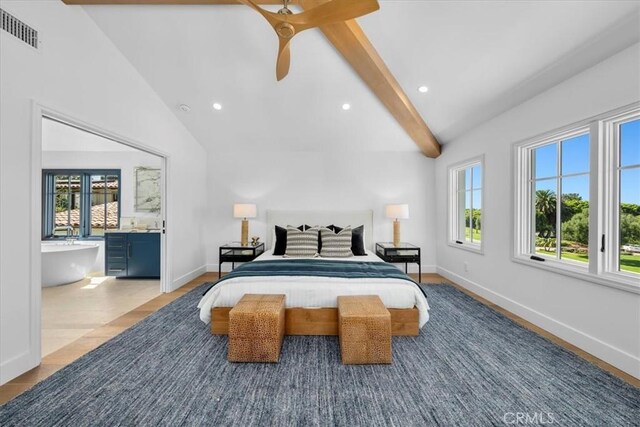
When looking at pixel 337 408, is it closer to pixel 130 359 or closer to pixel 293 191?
pixel 130 359

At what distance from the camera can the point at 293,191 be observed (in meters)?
5.24

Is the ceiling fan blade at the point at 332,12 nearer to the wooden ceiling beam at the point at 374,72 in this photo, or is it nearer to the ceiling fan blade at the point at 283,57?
the ceiling fan blade at the point at 283,57

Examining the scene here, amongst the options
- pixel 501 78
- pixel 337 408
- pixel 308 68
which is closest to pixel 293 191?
pixel 308 68

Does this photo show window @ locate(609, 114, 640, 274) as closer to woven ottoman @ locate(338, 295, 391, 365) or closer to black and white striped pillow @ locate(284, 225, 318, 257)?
woven ottoman @ locate(338, 295, 391, 365)

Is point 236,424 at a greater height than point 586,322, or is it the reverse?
point 586,322

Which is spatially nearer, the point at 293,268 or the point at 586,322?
the point at 586,322

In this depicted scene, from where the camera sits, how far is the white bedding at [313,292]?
107 inches

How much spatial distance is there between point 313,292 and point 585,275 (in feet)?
7.94

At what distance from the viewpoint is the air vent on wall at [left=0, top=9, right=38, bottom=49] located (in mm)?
1994

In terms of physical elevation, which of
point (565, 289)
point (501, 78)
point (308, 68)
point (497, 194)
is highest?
point (308, 68)

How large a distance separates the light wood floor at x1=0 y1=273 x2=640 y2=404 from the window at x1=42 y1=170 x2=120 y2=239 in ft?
9.13

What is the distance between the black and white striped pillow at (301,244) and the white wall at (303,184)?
113 centimetres

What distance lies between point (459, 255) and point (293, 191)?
307 cm

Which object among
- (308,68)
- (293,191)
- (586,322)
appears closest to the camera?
(586,322)
